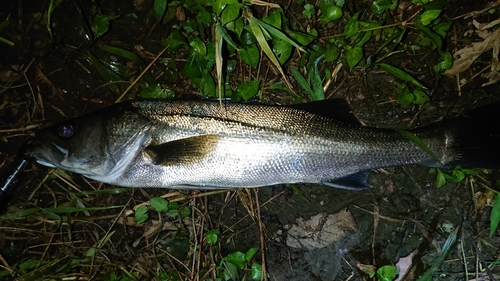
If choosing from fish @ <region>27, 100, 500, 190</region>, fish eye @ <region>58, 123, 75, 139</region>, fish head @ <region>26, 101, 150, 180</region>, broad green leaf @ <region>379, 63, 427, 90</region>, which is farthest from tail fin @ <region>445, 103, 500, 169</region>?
fish eye @ <region>58, 123, 75, 139</region>

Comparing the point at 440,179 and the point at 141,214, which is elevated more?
the point at 440,179

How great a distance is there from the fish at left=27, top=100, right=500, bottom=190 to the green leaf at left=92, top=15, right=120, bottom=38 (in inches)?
33.4

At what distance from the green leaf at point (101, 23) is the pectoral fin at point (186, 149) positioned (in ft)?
4.11

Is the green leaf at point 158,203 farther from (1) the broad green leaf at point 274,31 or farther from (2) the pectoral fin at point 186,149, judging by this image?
(1) the broad green leaf at point 274,31

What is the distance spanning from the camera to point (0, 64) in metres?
3.02

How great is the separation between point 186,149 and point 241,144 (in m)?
0.39

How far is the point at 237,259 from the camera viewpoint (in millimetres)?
2801

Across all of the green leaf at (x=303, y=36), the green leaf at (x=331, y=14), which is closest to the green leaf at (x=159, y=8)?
the green leaf at (x=303, y=36)

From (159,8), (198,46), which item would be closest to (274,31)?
(198,46)

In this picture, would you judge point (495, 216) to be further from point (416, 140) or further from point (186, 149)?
point (186, 149)

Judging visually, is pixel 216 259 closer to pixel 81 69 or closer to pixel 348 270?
pixel 348 270

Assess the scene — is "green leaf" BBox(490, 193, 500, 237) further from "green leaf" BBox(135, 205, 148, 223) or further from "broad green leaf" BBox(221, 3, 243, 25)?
"green leaf" BBox(135, 205, 148, 223)

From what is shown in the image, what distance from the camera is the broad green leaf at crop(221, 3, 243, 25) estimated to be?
2574 mm

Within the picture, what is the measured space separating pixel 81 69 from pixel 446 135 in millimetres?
3052
